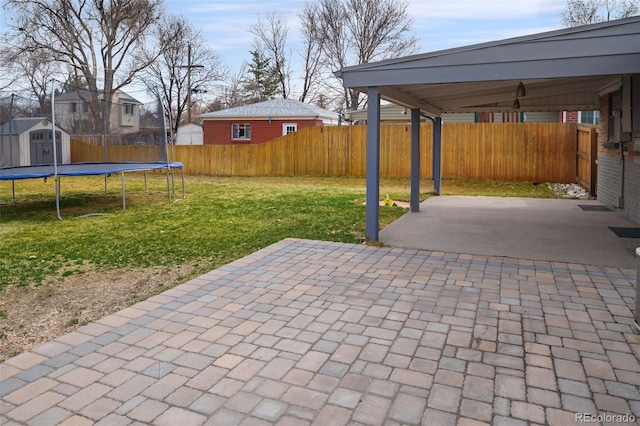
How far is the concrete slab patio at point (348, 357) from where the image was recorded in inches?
97.6

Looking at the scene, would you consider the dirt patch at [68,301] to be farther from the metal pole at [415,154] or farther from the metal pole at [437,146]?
the metal pole at [437,146]

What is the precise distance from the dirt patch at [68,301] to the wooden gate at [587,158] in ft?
32.2

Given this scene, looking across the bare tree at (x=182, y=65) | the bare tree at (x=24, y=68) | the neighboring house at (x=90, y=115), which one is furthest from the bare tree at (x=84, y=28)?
the neighboring house at (x=90, y=115)

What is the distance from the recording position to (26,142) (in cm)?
1077

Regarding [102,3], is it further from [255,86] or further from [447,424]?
[447,424]

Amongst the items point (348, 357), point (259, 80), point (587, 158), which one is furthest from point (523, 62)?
point (259, 80)

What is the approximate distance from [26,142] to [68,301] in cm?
794

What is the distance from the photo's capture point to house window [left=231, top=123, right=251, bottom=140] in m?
27.5

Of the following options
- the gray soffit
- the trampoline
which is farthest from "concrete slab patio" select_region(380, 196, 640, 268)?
the trampoline

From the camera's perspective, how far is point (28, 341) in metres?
3.44

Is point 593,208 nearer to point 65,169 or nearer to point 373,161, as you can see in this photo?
point 373,161

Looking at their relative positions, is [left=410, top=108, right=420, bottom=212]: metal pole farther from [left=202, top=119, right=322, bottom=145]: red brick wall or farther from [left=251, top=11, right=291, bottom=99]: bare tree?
[left=251, top=11, right=291, bottom=99]: bare tree

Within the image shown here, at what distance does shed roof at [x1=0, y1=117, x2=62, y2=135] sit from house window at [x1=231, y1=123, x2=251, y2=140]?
16.9 metres

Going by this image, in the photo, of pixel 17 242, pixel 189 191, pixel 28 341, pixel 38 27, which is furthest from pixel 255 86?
pixel 28 341
